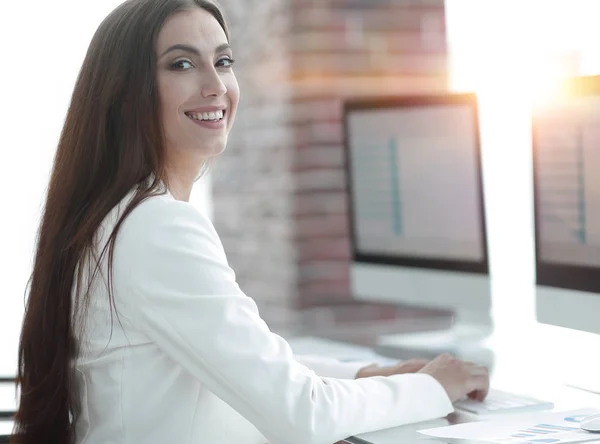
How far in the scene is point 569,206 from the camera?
1.75 metres

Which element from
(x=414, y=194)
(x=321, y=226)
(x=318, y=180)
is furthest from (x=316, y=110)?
(x=414, y=194)

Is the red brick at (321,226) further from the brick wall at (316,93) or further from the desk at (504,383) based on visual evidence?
the desk at (504,383)

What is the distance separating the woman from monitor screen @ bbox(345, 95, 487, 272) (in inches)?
23.5

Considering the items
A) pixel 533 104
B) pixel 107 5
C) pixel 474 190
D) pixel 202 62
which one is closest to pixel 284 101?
pixel 107 5

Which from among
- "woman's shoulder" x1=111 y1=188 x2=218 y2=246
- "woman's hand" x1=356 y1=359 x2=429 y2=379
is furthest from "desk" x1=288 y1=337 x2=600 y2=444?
"woman's shoulder" x1=111 y1=188 x2=218 y2=246

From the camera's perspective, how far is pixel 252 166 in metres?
3.37

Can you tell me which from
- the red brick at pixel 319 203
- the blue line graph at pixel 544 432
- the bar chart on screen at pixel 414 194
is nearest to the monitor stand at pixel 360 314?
the red brick at pixel 319 203

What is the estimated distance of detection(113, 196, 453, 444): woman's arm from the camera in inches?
48.7

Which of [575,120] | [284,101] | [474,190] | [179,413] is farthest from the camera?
[284,101]

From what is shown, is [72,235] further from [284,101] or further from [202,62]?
[284,101]

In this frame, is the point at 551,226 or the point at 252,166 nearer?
the point at 551,226

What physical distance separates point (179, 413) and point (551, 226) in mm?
859

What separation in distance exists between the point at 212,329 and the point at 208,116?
0.44m

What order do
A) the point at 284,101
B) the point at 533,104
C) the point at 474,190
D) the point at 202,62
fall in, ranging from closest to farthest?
the point at 202,62, the point at 533,104, the point at 474,190, the point at 284,101
